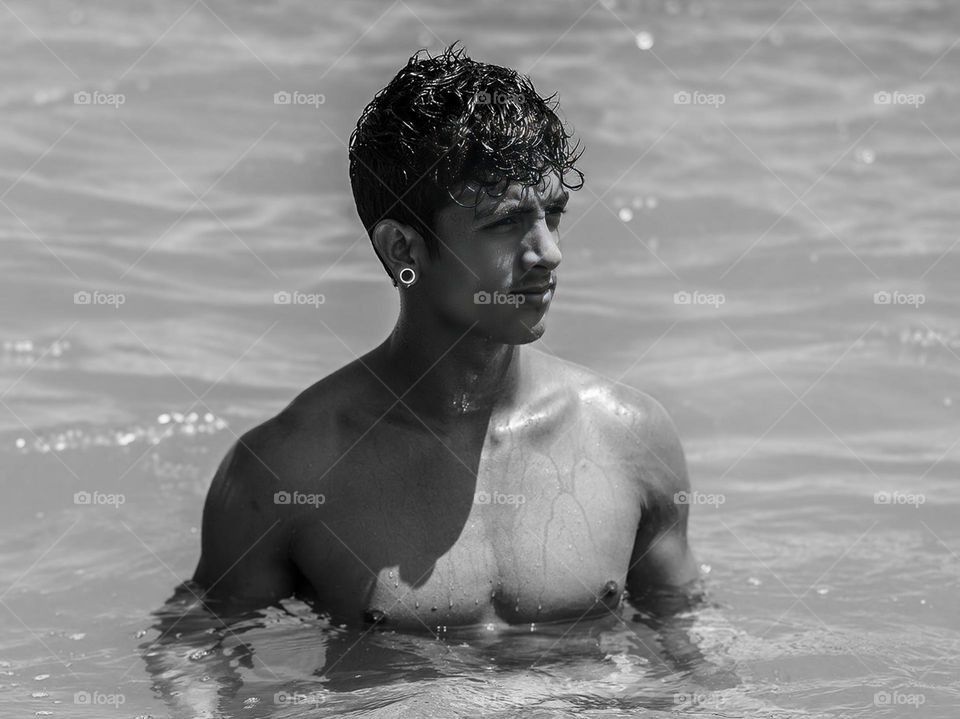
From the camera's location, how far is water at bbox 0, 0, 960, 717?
433 cm

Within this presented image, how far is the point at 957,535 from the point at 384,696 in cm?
254

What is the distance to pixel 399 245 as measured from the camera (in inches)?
160

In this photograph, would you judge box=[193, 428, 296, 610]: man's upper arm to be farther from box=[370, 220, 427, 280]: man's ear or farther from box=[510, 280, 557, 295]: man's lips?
box=[510, 280, 557, 295]: man's lips

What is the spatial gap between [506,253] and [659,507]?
97 centimetres

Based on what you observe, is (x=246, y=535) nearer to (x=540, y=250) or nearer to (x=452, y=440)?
(x=452, y=440)

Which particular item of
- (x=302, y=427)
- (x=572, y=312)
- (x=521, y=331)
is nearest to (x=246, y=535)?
(x=302, y=427)

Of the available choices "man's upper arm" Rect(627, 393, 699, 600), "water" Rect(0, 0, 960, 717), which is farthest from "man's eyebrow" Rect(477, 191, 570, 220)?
"water" Rect(0, 0, 960, 717)

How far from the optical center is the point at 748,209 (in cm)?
848

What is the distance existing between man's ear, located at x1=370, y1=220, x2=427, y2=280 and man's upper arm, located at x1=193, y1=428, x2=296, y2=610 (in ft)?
1.98

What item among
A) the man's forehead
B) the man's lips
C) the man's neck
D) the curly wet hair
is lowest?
the man's neck

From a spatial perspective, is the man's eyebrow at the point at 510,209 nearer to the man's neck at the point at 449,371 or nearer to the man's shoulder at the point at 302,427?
the man's neck at the point at 449,371

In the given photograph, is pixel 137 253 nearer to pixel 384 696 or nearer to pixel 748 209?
pixel 748 209

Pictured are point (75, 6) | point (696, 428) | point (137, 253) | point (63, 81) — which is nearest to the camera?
point (696, 428)

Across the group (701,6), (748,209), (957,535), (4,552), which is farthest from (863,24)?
(4,552)
